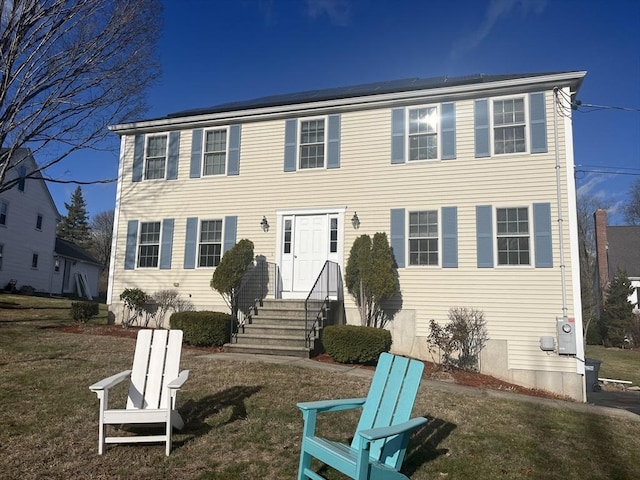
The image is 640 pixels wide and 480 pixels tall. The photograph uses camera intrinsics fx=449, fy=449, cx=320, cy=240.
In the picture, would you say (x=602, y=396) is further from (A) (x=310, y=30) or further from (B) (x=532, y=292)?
(A) (x=310, y=30)

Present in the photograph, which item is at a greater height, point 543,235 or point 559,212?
point 559,212

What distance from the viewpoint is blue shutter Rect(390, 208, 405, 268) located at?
34.6ft

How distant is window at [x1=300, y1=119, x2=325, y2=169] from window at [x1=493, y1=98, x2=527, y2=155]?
422 cm

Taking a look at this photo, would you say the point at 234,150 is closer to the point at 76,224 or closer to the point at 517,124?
the point at 517,124

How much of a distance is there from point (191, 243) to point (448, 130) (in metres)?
7.22

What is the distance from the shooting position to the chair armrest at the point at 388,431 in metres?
2.75

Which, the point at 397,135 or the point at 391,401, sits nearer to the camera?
the point at 391,401

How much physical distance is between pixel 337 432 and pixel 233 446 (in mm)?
1072

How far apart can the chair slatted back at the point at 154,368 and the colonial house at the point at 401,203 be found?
4826 mm

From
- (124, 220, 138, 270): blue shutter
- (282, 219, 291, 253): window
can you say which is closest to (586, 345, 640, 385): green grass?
(282, 219, 291, 253): window

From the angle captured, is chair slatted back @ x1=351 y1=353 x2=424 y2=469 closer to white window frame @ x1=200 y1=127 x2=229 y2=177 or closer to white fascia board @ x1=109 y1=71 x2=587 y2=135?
white fascia board @ x1=109 y1=71 x2=587 y2=135

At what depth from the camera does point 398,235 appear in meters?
10.6

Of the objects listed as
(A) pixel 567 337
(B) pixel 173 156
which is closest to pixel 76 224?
(B) pixel 173 156

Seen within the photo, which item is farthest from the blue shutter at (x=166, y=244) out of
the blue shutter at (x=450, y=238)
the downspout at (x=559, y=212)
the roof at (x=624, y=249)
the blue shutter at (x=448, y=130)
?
the roof at (x=624, y=249)
